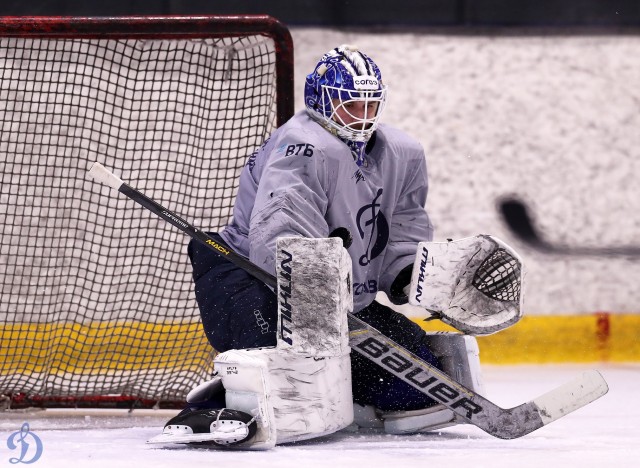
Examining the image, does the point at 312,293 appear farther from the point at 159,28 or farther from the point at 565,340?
the point at 565,340

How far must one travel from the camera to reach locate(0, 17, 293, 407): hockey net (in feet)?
11.6

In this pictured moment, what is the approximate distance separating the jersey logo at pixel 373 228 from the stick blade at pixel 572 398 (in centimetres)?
55

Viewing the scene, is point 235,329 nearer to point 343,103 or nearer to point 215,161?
point 343,103

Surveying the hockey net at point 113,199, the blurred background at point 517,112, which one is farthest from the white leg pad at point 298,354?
the blurred background at point 517,112

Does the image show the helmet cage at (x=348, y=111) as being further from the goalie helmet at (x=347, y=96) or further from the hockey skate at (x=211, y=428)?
the hockey skate at (x=211, y=428)

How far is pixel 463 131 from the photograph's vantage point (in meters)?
4.46

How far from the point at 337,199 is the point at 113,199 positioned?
5.21 ft

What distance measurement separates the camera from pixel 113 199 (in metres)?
Answer: 4.18

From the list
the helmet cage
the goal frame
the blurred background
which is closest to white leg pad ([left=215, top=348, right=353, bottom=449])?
the helmet cage

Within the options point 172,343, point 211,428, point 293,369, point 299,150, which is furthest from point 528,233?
point 211,428

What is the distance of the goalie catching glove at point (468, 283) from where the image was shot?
2879 mm

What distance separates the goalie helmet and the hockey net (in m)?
0.47

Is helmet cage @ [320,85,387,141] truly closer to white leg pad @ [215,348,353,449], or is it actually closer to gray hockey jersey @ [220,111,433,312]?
gray hockey jersey @ [220,111,433,312]

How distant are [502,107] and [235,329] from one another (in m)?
2.06
